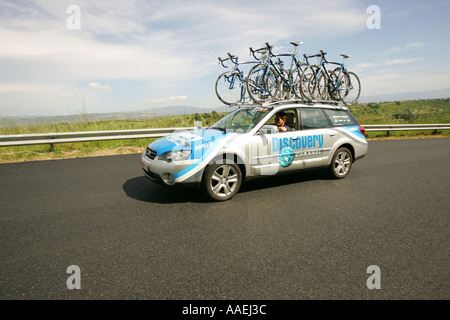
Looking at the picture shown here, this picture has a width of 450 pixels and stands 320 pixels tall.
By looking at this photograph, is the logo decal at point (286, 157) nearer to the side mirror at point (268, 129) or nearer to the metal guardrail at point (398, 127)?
the side mirror at point (268, 129)

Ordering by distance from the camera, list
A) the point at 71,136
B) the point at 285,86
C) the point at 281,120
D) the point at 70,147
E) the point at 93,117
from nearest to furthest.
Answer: the point at 281,120 < the point at 285,86 < the point at 71,136 < the point at 70,147 < the point at 93,117

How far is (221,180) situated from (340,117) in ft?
11.2

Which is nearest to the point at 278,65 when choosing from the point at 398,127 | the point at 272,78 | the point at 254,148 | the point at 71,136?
the point at 272,78

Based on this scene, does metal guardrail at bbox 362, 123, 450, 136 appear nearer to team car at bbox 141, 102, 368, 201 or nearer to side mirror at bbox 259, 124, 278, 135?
team car at bbox 141, 102, 368, 201

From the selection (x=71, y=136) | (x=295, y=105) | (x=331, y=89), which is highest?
(x=331, y=89)

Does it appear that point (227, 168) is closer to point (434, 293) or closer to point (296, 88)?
point (434, 293)

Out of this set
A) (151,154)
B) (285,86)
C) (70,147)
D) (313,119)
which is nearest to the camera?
(151,154)

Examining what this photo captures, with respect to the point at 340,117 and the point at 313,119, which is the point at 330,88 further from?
the point at 313,119

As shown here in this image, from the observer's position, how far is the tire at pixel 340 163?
6.04m

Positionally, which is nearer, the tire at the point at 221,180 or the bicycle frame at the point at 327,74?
the tire at the point at 221,180

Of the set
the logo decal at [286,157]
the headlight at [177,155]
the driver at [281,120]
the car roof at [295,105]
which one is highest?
the car roof at [295,105]

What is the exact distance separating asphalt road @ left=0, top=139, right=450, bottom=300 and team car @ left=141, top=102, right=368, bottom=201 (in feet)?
1.54

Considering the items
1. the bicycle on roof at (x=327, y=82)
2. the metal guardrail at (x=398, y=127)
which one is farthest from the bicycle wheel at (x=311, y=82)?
the metal guardrail at (x=398, y=127)

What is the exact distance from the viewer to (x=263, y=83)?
679 cm
